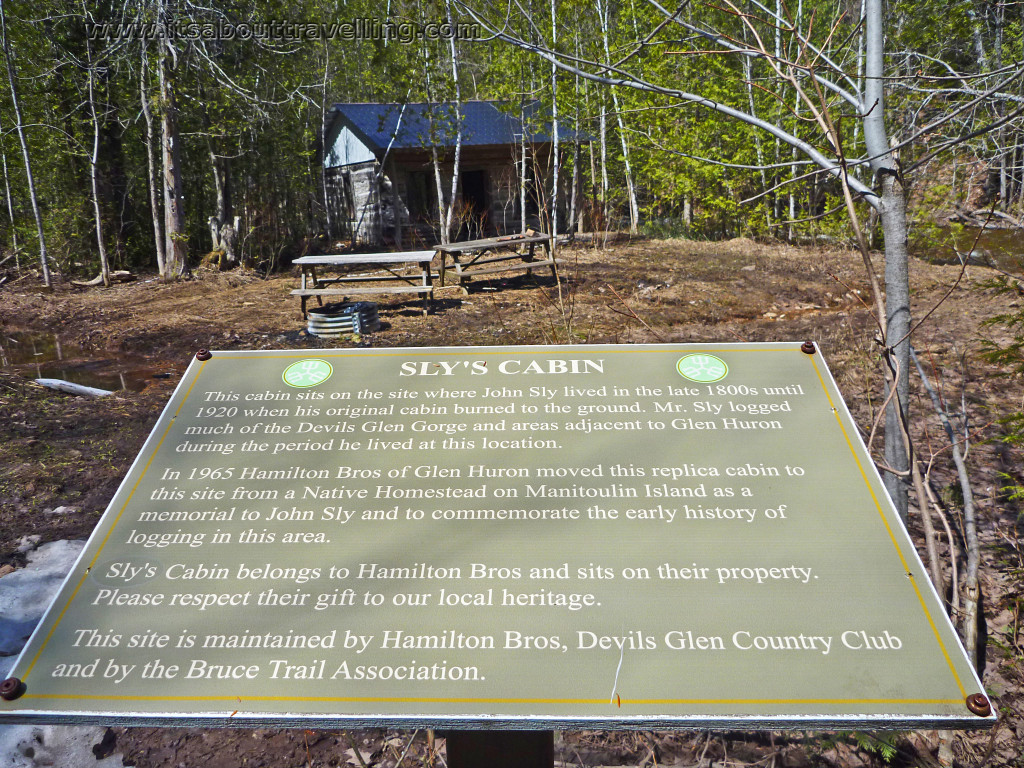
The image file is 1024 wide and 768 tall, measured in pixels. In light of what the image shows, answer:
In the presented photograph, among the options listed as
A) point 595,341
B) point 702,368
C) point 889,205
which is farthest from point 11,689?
point 595,341

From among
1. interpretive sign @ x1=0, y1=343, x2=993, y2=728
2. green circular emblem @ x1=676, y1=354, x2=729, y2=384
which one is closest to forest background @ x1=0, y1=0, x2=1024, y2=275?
green circular emblem @ x1=676, y1=354, x2=729, y2=384

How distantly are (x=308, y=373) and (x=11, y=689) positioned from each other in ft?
4.02

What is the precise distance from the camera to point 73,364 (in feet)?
26.2

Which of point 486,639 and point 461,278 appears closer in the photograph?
point 486,639

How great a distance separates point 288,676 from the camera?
162cm

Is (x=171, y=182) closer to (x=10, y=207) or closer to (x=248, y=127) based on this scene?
(x=248, y=127)

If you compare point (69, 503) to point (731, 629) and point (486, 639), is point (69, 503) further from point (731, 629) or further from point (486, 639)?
point (731, 629)

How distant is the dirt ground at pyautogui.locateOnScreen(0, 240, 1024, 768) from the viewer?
2.57 metres

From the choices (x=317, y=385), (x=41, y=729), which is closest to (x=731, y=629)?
(x=317, y=385)

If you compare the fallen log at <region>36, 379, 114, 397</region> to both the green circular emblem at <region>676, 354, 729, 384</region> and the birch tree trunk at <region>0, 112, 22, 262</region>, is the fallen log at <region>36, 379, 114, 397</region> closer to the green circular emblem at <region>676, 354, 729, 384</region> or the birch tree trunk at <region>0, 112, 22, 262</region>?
the green circular emblem at <region>676, 354, 729, 384</region>

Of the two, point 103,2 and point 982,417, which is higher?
point 103,2

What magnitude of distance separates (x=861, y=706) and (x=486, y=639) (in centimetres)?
86

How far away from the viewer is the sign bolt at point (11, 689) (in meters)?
1.60

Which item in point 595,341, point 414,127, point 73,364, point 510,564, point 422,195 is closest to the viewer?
point 510,564
